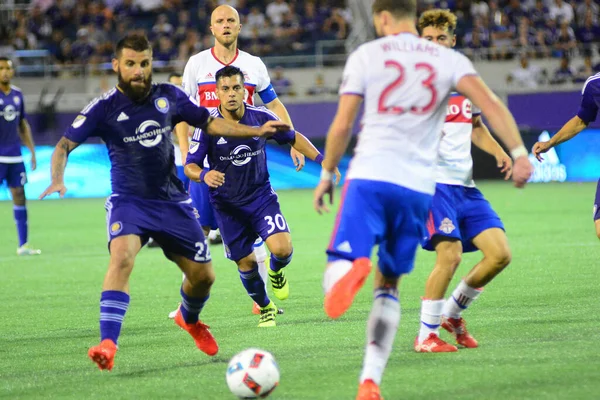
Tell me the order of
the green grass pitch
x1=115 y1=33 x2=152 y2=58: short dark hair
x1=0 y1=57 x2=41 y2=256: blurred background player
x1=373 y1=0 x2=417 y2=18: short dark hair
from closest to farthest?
x1=373 y1=0 x2=417 y2=18: short dark hair
the green grass pitch
x1=115 y1=33 x2=152 y2=58: short dark hair
x1=0 y1=57 x2=41 y2=256: blurred background player

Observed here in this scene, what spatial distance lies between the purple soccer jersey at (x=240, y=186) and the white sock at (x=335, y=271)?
10.5 feet

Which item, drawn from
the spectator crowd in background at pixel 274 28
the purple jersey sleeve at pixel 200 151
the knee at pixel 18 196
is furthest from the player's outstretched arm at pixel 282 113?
the spectator crowd in background at pixel 274 28

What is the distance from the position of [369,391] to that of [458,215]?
224 centimetres

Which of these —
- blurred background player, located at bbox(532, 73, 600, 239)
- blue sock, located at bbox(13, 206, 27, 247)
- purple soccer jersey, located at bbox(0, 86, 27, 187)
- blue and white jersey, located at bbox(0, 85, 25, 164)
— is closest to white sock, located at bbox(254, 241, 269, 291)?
blurred background player, located at bbox(532, 73, 600, 239)

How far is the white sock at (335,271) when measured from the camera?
4.99 meters

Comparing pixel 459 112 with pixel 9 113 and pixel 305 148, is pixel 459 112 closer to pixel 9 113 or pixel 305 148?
pixel 305 148

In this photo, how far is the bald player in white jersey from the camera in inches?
202

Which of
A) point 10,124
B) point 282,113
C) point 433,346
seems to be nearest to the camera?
point 433,346

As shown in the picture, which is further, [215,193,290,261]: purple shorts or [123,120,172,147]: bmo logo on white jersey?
[215,193,290,261]: purple shorts

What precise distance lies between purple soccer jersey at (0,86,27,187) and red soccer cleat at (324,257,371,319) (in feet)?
35.5

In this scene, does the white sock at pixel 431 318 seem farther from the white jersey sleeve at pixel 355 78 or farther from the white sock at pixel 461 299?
the white jersey sleeve at pixel 355 78

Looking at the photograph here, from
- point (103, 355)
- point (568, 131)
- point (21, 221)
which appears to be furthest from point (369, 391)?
point (21, 221)

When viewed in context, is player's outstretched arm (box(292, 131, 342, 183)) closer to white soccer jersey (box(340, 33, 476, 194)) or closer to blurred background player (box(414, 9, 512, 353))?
blurred background player (box(414, 9, 512, 353))

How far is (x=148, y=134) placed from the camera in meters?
6.40
